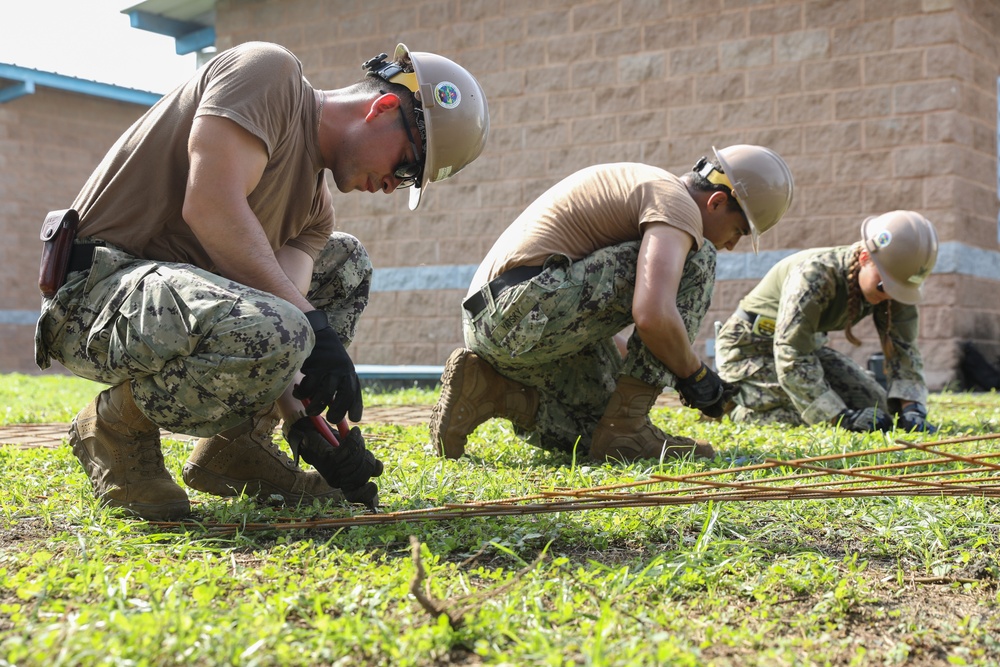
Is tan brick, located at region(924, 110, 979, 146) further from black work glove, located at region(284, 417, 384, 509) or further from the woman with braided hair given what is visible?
black work glove, located at region(284, 417, 384, 509)

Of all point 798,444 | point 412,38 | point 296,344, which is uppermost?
point 412,38

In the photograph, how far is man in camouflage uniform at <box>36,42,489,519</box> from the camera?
2.31 meters

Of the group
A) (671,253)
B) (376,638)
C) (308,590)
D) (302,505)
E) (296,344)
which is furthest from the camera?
(671,253)

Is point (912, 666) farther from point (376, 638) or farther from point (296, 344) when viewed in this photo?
point (296, 344)

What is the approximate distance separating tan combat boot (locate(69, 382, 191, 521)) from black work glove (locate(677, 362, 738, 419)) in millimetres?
1828

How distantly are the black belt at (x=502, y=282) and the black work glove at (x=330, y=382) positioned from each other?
48.4 inches

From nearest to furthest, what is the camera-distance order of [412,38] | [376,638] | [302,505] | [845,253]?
[376,638]
[302,505]
[845,253]
[412,38]

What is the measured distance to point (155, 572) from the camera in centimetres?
195

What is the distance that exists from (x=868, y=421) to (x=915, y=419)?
Result: 34 cm

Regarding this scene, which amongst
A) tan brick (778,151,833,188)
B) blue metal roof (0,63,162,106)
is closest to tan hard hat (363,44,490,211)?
tan brick (778,151,833,188)

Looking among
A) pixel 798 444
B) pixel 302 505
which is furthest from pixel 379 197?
pixel 302 505

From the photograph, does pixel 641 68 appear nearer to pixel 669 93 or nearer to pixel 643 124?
pixel 669 93

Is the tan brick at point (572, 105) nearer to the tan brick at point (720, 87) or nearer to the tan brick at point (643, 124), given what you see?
the tan brick at point (643, 124)

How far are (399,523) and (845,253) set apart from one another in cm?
322
